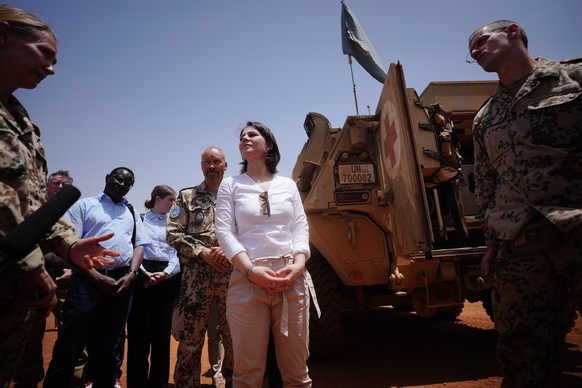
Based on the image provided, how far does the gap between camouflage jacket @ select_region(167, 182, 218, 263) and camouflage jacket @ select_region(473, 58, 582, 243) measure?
2.14 m

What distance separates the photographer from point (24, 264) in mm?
1125

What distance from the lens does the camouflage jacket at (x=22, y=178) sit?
114cm

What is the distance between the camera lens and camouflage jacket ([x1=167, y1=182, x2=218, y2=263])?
273cm

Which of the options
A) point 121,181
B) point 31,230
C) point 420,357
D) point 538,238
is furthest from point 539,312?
point 121,181

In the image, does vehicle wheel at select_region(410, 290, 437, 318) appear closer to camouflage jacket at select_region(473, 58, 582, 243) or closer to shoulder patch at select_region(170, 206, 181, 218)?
camouflage jacket at select_region(473, 58, 582, 243)

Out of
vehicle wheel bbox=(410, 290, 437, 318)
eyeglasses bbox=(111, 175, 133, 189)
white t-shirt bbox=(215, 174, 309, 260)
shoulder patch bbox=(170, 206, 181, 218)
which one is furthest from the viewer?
vehicle wheel bbox=(410, 290, 437, 318)

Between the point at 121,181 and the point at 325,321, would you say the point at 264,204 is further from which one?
the point at 325,321

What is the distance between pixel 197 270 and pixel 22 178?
1.62 metres

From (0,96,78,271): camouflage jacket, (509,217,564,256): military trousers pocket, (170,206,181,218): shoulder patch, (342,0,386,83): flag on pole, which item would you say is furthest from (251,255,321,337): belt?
(342,0,386,83): flag on pole

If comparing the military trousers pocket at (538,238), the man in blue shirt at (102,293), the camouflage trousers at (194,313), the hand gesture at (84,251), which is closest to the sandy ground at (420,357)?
the camouflage trousers at (194,313)

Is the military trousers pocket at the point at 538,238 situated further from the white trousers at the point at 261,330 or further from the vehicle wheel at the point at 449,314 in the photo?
the vehicle wheel at the point at 449,314

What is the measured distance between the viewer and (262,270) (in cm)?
172

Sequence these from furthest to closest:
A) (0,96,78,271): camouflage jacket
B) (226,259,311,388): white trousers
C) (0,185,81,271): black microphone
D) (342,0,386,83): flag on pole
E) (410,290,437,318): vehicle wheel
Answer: (342,0,386,83): flag on pole, (410,290,437,318): vehicle wheel, (226,259,311,388): white trousers, (0,96,78,271): camouflage jacket, (0,185,81,271): black microphone

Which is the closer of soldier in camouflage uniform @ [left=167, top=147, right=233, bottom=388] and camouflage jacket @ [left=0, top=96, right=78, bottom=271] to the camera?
camouflage jacket @ [left=0, top=96, right=78, bottom=271]
